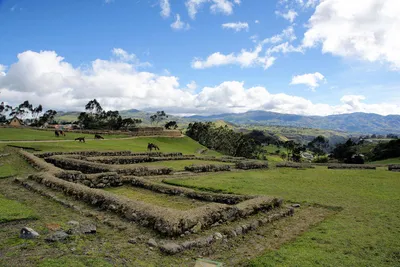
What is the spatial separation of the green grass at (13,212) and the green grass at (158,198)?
501cm

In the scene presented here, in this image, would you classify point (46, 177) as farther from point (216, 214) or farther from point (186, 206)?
point (216, 214)

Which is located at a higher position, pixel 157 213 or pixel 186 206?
pixel 157 213

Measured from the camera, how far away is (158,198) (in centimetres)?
1418

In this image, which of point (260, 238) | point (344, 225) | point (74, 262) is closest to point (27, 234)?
point (74, 262)

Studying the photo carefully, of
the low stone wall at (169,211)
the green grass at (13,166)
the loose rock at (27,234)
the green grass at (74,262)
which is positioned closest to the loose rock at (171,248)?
the low stone wall at (169,211)

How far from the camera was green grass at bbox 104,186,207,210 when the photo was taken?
42.4 feet

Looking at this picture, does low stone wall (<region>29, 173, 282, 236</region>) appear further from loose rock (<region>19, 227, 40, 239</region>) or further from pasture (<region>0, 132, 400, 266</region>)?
loose rock (<region>19, 227, 40, 239</region>)

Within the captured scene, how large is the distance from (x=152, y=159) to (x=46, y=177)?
16.1 m

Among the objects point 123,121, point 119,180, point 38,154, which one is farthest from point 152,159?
point 123,121

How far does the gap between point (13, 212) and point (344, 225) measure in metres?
11.3

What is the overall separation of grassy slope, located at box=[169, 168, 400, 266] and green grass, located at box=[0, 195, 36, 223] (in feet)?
23.6

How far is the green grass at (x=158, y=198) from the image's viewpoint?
509 inches

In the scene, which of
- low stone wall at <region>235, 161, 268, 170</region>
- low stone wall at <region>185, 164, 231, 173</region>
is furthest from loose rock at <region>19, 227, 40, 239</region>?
low stone wall at <region>235, 161, 268, 170</region>

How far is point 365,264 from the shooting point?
710 cm
